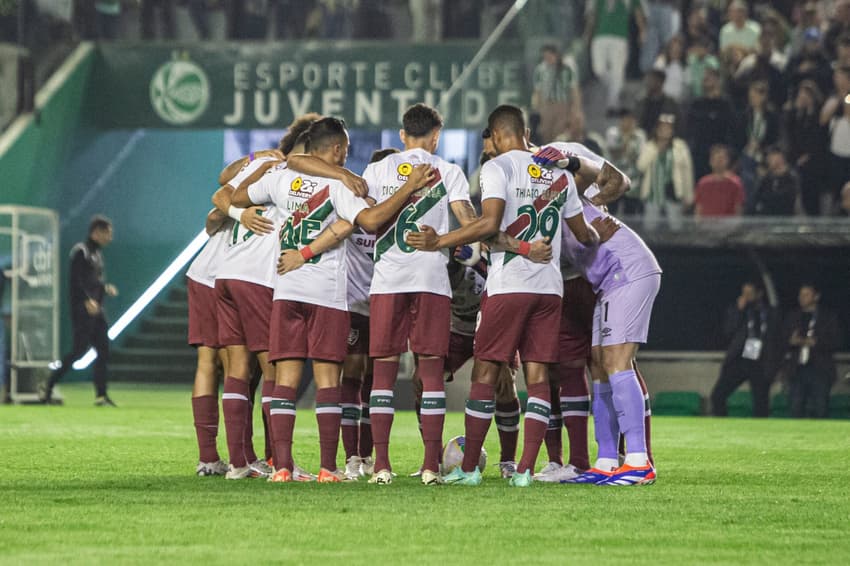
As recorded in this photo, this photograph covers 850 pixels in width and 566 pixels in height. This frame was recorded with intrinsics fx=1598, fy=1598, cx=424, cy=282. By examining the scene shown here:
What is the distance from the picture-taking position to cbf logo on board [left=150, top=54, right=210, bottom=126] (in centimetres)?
2392

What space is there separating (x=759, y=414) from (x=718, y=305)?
2.04 meters

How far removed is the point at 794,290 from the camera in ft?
64.2

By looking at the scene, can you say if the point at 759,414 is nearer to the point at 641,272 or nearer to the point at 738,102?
the point at 738,102

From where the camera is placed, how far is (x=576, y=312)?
31.3ft

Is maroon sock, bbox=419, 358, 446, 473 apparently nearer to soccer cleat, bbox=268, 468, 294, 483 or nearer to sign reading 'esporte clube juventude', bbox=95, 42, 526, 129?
soccer cleat, bbox=268, 468, 294, 483

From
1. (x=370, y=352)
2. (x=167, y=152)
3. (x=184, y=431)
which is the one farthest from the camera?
(x=167, y=152)

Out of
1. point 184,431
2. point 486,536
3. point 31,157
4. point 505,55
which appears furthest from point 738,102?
point 486,536

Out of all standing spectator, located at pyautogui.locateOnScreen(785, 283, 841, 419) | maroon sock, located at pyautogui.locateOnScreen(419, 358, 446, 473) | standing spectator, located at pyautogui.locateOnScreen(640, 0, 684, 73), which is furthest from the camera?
standing spectator, located at pyautogui.locateOnScreen(640, 0, 684, 73)

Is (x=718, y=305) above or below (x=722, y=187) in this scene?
below

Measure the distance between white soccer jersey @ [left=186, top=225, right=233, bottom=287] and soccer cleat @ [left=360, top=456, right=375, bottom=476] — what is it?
1.39 m

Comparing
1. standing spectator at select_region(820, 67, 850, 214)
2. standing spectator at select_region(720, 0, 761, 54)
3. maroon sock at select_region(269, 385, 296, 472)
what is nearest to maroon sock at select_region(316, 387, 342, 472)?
maroon sock at select_region(269, 385, 296, 472)

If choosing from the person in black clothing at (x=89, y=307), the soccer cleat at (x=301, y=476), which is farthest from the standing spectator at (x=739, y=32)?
the soccer cleat at (x=301, y=476)

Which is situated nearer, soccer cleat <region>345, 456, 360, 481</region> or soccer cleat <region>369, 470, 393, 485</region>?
soccer cleat <region>369, 470, 393, 485</region>

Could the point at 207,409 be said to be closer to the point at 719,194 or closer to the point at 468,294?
the point at 468,294
